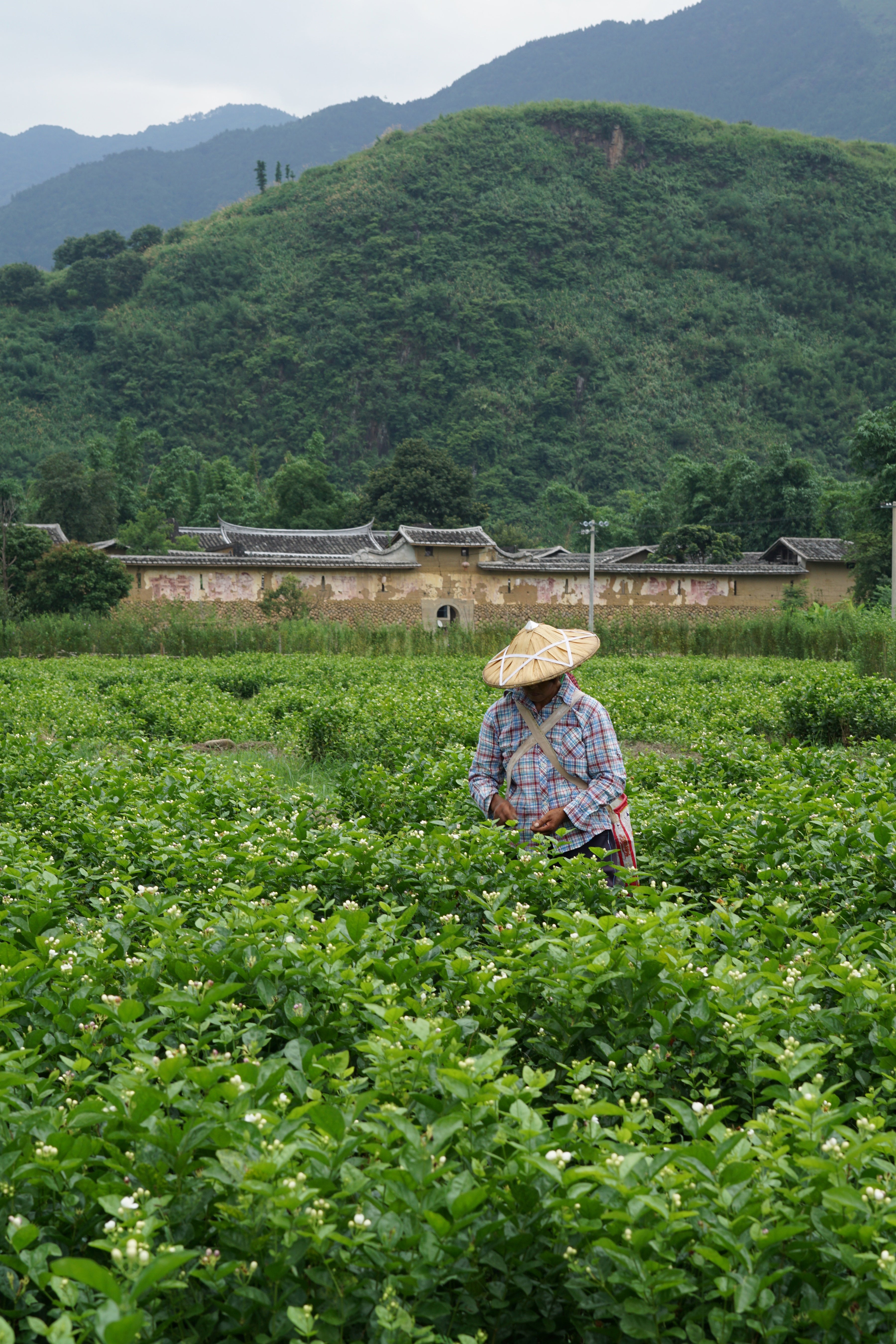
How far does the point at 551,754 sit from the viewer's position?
4949 millimetres

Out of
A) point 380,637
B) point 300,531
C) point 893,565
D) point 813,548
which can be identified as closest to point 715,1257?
point 380,637

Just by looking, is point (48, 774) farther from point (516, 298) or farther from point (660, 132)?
point (660, 132)

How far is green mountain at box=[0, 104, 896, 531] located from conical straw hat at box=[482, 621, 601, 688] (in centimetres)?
6497

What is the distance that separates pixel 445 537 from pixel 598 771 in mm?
34763

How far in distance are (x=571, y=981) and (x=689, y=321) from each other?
97018 millimetres

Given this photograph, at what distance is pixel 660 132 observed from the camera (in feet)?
359

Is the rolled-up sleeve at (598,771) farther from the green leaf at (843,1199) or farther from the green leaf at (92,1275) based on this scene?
the green leaf at (92,1275)


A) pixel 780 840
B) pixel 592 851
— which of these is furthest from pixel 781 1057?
pixel 780 840

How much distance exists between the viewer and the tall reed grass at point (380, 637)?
24.2 m

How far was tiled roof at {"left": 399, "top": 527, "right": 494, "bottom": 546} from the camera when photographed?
3888 centimetres

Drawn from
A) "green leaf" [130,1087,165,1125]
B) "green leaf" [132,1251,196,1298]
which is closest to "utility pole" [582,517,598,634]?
"green leaf" [130,1087,165,1125]

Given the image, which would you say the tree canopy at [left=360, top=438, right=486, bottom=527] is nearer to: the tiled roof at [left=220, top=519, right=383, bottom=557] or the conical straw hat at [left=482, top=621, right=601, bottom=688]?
the tiled roof at [left=220, top=519, right=383, bottom=557]

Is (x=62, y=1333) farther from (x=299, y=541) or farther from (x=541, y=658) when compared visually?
(x=299, y=541)

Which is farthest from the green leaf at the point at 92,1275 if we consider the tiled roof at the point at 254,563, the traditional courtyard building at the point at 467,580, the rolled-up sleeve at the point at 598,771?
the tiled roof at the point at 254,563
